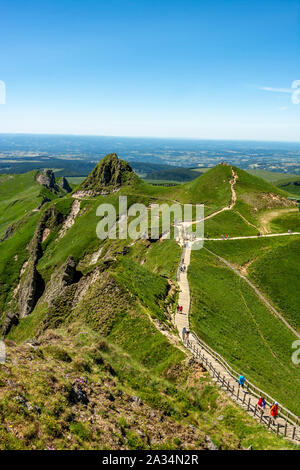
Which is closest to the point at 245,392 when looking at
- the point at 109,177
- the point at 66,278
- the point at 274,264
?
the point at 274,264

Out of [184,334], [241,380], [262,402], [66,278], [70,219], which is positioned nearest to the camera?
[262,402]

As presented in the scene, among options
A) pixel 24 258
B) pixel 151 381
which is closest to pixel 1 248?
pixel 24 258

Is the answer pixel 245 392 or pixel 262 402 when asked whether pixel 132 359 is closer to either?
pixel 245 392

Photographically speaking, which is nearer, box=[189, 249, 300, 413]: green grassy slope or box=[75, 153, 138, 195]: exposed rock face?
box=[189, 249, 300, 413]: green grassy slope

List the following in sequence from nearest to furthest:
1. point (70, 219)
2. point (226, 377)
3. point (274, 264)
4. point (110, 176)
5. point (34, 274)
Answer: point (226, 377) → point (274, 264) → point (34, 274) → point (70, 219) → point (110, 176)

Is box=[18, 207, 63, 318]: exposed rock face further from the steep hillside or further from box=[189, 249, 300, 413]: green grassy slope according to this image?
box=[189, 249, 300, 413]: green grassy slope

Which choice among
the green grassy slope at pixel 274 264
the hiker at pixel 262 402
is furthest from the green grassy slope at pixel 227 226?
the hiker at pixel 262 402

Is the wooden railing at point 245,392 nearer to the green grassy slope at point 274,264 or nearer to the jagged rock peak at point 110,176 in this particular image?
the green grassy slope at point 274,264

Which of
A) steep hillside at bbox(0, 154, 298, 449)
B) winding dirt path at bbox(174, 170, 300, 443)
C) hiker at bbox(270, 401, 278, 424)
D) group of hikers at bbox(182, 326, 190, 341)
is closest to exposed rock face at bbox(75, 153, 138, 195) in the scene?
steep hillside at bbox(0, 154, 298, 449)
